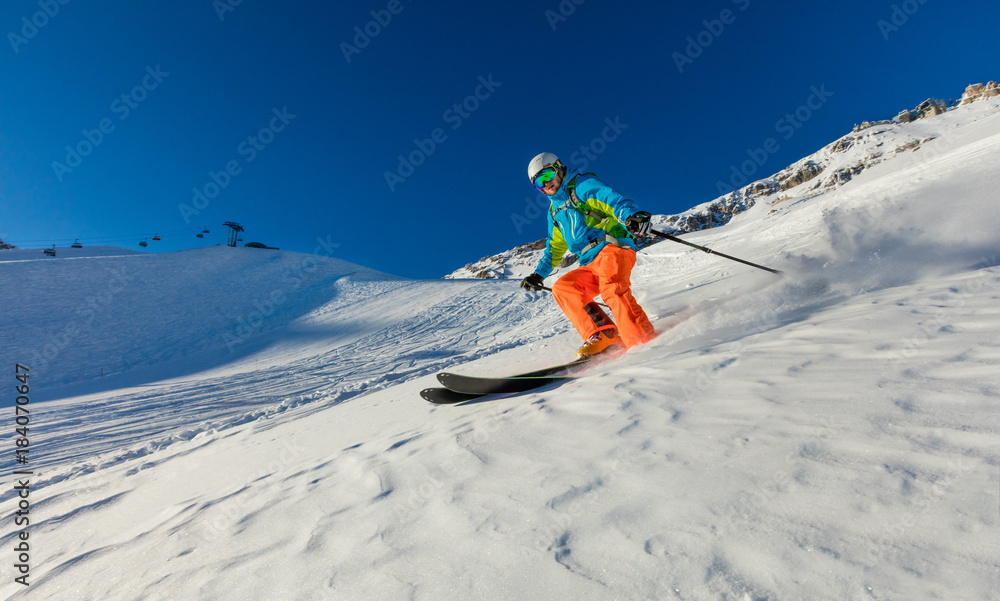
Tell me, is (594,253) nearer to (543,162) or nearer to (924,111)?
(543,162)

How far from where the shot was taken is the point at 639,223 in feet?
15.3

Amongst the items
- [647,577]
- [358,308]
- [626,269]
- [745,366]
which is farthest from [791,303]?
[358,308]

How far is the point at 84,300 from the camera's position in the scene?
62.8 ft

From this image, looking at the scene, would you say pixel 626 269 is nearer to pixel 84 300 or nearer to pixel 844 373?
pixel 844 373

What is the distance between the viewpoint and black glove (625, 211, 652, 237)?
4.65 metres

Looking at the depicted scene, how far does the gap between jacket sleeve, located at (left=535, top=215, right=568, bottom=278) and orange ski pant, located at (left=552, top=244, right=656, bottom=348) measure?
1.78 ft

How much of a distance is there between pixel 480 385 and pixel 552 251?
269cm

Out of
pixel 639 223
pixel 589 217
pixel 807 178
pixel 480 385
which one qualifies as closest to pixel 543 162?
pixel 589 217

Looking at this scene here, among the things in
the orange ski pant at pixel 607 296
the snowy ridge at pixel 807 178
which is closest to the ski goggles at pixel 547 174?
the orange ski pant at pixel 607 296

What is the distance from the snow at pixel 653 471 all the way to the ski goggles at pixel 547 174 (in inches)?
97.3

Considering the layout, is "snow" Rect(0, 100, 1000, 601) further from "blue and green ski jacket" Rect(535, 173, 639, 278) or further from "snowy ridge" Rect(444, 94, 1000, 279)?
"snowy ridge" Rect(444, 94, 1000, 279)

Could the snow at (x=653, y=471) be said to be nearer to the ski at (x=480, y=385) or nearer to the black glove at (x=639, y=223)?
the ski at (x=480, y=385)

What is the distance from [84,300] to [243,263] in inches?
415

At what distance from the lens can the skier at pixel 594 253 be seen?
4.97m
